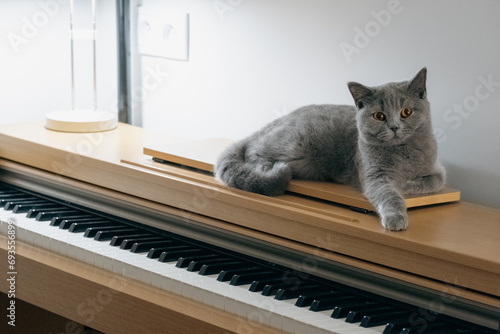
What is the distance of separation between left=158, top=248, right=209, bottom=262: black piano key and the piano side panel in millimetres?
94

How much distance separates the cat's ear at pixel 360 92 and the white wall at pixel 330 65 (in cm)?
30

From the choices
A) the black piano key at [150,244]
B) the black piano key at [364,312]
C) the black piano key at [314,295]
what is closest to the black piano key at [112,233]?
the black piano key at [150,244]

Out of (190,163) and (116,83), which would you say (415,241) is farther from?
(116,83)

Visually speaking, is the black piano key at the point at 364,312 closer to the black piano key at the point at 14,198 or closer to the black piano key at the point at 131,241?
the black piano key at the point at 131,241

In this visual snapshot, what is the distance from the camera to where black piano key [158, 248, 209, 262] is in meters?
1.63

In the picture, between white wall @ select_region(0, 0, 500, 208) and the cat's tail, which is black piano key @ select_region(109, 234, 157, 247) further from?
white wall @ select_region(0, 0, 500, 208)

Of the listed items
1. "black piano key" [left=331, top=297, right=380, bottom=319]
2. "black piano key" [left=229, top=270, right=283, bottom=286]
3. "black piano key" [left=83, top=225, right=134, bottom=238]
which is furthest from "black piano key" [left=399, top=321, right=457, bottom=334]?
"black piano key" [left=83, top=225, right=134, bottom=238]

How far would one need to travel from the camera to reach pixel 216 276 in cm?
155

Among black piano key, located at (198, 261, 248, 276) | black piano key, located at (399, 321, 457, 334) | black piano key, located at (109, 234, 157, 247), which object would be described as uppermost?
black piano key, located at (109, 234, 157, 247)

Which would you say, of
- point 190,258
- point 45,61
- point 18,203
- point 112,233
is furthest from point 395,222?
point 45,61

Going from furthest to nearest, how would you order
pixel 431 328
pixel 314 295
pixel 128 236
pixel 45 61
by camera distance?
pixel 45 61 < pixel 128 236 < pixel 314 295 < pixel 431 328

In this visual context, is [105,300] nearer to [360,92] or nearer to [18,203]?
[18,203]

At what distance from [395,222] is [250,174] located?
41cm

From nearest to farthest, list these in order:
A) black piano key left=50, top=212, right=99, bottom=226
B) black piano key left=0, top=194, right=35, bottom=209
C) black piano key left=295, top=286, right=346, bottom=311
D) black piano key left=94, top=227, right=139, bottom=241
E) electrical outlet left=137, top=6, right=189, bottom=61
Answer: black piano key left=295, top=286, right=346, bottom=311 → black piano key left=94, top=227, right=139, bottom=241 → black piano key left=50, top=212, right=99, bottom=226 → black piano key left=0, top=194, right=35, bottom=209 → electrical outlet left=137, top=6, right=189, bottom=61
